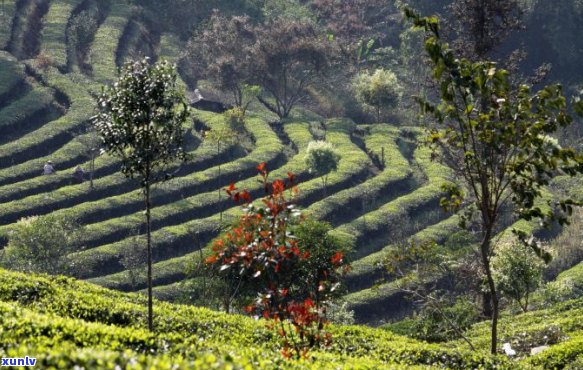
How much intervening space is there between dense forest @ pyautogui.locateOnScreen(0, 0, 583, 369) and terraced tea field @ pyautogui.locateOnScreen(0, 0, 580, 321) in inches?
10.2

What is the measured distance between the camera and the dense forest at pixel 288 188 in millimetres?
17719

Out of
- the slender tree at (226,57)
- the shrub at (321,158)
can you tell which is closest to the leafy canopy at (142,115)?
the shrub at (321,158)

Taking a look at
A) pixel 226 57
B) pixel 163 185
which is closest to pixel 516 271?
pixel 163 185

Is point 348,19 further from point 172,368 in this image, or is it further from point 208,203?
point 172,368

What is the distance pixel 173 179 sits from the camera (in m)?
71.3

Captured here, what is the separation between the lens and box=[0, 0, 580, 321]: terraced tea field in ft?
193

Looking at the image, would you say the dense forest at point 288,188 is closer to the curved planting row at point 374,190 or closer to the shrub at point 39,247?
the shrub at point 39,247

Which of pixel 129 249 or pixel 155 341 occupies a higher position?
pixel 129 249

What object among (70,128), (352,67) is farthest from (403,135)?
(70,128)

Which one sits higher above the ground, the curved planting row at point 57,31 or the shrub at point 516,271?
the curved planting row at point 57,31

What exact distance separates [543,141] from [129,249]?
44143mm

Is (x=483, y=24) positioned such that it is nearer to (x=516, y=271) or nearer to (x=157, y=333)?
(x=516, y=271)

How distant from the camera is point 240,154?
268ft

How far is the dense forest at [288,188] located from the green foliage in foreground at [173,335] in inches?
4.0
